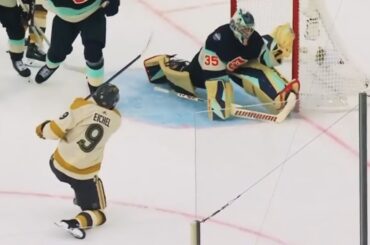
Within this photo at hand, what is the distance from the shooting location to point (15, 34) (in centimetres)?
366

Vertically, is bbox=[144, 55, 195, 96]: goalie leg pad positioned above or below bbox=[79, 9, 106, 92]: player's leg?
below

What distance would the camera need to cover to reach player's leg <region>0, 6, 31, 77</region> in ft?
11.9

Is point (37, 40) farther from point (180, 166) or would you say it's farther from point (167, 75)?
point (180, 166)

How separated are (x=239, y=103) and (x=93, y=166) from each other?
98cm

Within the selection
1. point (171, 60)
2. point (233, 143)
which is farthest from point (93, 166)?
point (171, 60)

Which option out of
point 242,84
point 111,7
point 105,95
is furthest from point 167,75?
point 105,95

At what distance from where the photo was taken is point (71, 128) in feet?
8.70

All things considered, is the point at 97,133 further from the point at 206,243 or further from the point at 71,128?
the point at 206,243

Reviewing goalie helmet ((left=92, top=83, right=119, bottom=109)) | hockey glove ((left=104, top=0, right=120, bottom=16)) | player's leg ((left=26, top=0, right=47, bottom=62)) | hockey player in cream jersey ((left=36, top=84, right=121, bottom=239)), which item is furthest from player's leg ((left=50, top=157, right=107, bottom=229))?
player's leg ((left=26, top=0, right=47, bottom=62))

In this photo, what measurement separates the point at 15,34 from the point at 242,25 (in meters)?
0.83

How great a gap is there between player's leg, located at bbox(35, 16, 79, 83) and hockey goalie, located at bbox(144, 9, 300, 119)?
41 centimetres

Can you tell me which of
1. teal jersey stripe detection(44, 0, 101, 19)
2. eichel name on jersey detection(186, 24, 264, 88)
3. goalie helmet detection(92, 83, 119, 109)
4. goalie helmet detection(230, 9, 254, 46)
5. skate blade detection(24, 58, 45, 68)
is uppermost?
goalie helmet detection(92, 83, 119, 109)

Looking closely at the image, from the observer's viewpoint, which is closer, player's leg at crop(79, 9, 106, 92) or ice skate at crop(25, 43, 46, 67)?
player's leg at crop(79, 9, 106, 92)

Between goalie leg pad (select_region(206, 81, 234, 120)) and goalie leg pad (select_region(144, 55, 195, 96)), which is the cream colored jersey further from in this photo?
goalie leg pad (select_region(144, 55, 195, 96))
